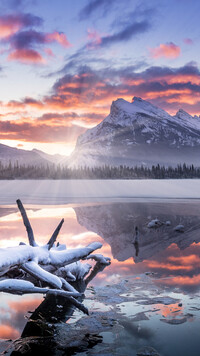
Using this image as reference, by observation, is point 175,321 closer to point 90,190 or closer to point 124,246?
point 124,246

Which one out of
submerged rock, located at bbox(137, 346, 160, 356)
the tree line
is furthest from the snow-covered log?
the tree line

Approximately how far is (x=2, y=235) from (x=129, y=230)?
759 centimetres

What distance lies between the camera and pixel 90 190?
60281 mm

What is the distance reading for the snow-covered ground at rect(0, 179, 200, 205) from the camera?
52.4 metres

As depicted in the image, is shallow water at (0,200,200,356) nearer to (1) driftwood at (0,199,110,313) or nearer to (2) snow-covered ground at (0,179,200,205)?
(1) driftwood at (0,199,110,313)

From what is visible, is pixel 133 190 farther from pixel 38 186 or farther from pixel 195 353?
pixel 195 353

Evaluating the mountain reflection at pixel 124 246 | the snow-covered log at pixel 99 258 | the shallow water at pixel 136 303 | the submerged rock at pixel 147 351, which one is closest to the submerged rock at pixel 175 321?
the shallow water at pixel 136 303

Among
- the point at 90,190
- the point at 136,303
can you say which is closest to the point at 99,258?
the point at 136,303

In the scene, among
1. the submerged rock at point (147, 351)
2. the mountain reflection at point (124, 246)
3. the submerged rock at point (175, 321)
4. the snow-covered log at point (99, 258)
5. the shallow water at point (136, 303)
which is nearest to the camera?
the submerged rock at point (147, 351)

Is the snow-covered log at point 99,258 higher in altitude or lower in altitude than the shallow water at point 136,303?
higher

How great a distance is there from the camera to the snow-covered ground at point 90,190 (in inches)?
2063

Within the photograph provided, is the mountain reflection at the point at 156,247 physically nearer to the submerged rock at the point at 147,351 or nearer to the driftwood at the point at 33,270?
the driftwood at the point at 33,270

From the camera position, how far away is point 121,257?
15172 millimetres

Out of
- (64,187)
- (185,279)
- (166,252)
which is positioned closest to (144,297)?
(185,279)
